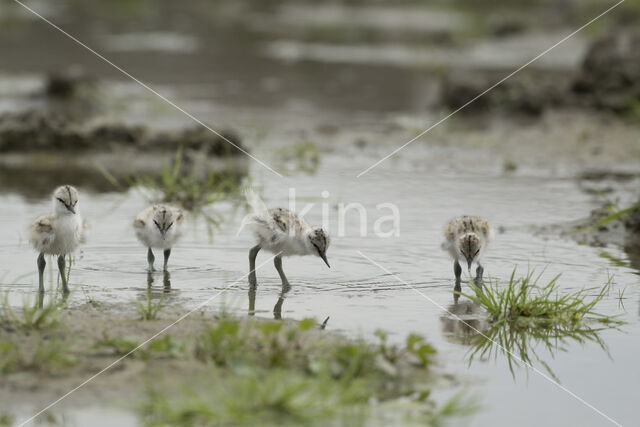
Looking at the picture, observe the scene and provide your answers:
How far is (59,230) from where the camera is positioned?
324 inches

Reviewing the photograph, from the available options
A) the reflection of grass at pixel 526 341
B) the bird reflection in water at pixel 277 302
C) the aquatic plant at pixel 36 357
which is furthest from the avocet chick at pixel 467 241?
the aquatic plant at pixel 36 357

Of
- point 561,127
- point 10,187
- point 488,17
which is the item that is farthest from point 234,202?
point 488,17

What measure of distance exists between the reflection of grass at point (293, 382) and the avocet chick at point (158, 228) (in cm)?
207

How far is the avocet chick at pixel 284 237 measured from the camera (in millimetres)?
8633

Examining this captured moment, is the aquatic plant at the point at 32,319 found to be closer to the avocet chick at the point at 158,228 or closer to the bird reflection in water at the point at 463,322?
the avocet chick at the point at 158,228

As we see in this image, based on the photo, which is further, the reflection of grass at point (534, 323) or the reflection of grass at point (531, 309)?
the reflection of grass at point (531, 309)

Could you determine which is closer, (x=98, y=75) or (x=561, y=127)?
(x=561, y=127)

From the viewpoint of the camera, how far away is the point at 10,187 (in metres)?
12.8

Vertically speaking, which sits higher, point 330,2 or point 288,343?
point 330,2

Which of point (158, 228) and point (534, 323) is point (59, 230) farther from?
point (534, 323)

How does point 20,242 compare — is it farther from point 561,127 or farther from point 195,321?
point 561,127

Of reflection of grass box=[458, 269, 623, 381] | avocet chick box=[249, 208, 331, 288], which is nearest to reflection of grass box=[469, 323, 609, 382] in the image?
reflection of grass box=[458, 269, 623, 381]

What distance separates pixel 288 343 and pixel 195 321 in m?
0.92

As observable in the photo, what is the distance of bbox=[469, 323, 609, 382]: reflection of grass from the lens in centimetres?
721
